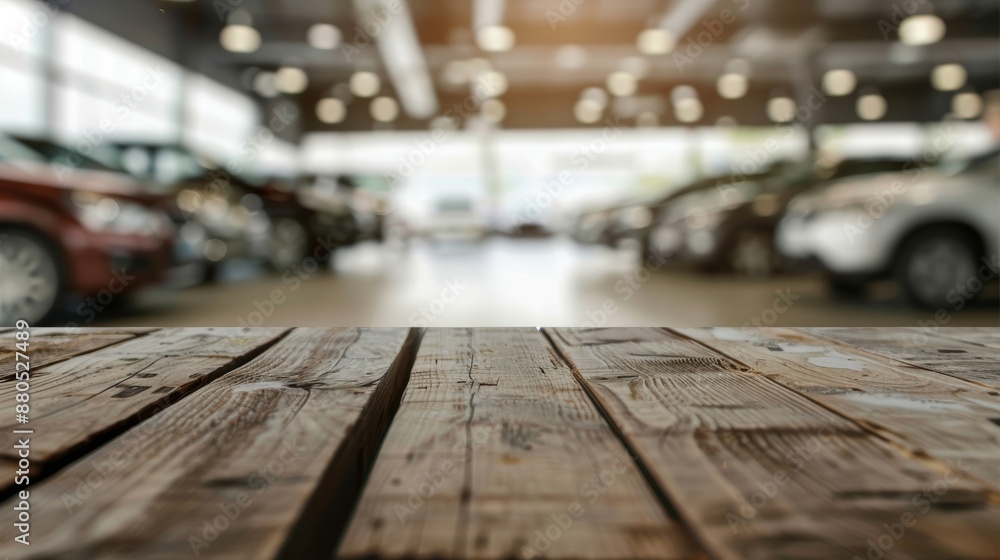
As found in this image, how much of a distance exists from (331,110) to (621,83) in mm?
8315

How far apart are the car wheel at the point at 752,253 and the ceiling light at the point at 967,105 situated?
15.4 meters

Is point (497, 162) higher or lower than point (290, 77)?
lower

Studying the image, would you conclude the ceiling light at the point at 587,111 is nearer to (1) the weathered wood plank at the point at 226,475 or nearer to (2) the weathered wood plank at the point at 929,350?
(2) the weathered wood plank at the point at 929,350

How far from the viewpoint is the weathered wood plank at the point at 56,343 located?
2.83ft

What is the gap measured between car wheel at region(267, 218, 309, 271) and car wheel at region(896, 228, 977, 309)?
5.56 meters

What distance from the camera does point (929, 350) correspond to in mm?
964

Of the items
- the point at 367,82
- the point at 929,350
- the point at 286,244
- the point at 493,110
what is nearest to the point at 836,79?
the point at 493,110

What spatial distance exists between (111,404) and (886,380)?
0.80 metres

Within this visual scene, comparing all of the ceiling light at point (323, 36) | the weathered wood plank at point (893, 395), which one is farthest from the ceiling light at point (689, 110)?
the weathered wood plank at point (893, 395)

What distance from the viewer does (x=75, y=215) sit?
3568 millimetres

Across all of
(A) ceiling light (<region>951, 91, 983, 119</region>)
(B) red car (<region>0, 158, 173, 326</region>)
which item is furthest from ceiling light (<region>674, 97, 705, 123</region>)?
(B) red car (<region>0, 158, 173, 326</region>)

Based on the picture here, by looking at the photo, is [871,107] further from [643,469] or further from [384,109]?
[643,469]

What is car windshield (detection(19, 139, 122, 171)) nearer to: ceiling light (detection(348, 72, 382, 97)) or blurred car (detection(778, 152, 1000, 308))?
blurred car (detection(778, 152, 1000, 308))

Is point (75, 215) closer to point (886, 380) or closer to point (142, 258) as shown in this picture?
point (142, 258)
